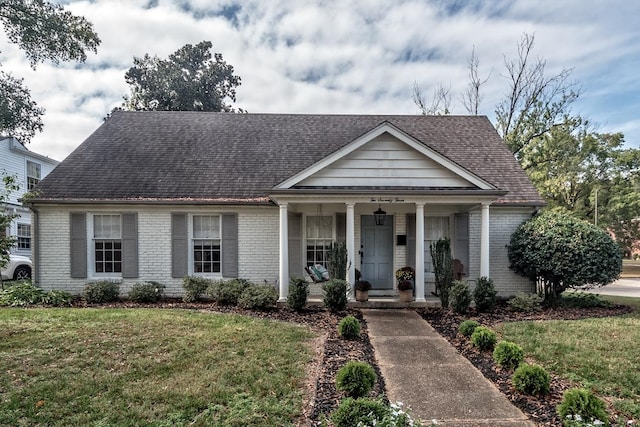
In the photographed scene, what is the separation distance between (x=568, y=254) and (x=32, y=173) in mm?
27126

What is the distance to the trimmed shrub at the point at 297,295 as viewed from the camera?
28.7 feet

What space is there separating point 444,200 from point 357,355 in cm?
509

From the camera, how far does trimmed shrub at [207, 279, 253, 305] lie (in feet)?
30.7

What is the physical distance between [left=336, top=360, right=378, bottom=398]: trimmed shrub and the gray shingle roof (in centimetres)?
629

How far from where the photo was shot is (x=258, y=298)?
28.7 feet

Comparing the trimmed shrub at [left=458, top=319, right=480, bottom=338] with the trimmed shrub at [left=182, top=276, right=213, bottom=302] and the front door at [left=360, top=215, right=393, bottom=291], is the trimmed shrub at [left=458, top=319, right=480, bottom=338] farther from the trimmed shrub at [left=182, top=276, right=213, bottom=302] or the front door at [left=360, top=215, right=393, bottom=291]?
the trimmed shrub at [left=182, top=276, right=213, bottom=302]

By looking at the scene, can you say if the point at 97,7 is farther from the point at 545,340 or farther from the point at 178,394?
the point at 545,340

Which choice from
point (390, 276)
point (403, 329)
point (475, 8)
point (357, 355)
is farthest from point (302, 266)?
point (475, 8)

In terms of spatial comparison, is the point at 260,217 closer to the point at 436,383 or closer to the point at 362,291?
the point at 362,291

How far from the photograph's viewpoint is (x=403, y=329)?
738cm

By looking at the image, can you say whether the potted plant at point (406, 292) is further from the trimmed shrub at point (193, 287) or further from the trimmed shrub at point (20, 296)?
the trimmed shrub at point (20, 296)

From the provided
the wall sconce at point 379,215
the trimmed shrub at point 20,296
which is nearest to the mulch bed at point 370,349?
the trimmed shrub at point 20,296

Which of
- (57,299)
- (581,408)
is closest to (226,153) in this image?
(57,299)

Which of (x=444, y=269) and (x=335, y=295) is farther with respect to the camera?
(x=444, y=269)
